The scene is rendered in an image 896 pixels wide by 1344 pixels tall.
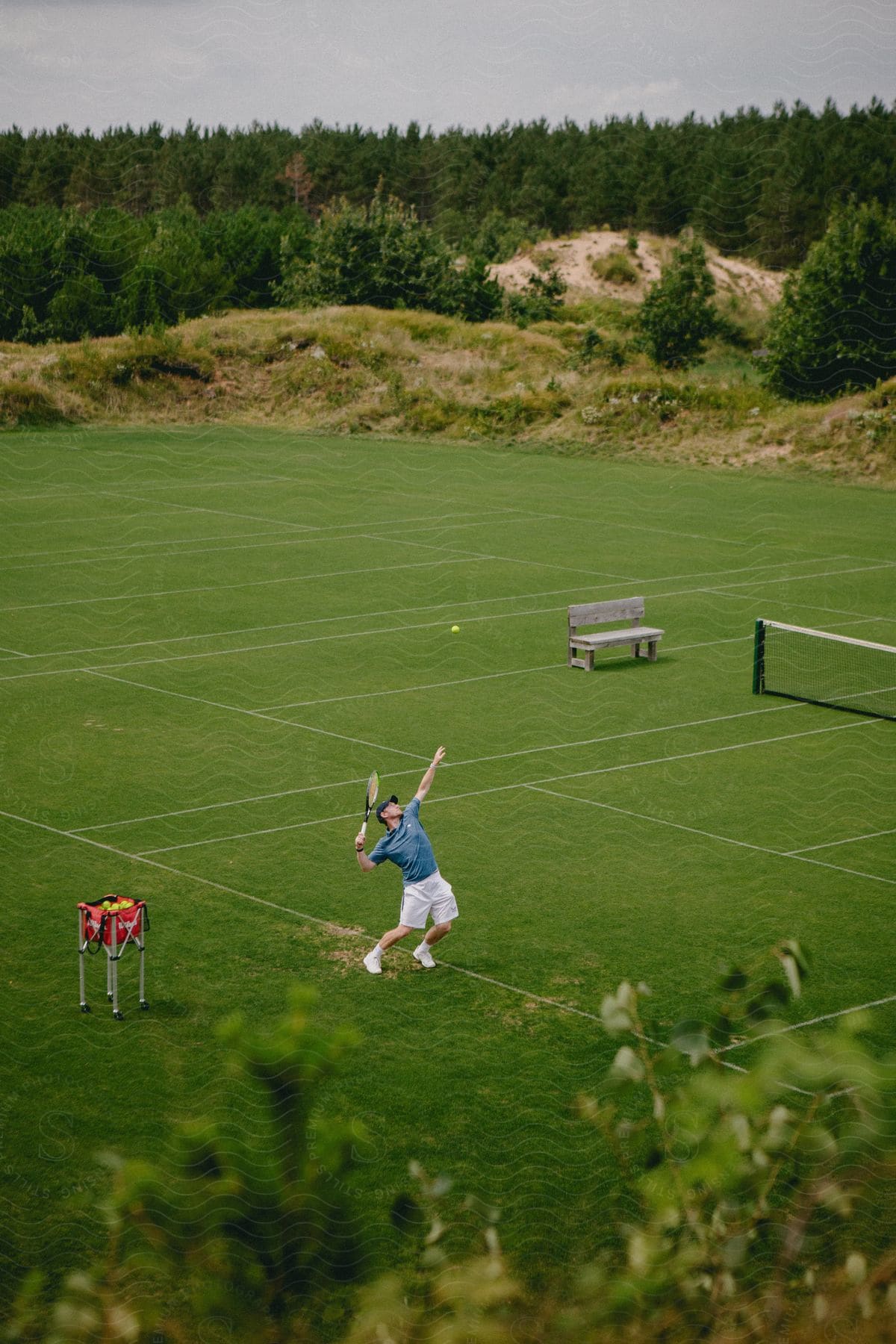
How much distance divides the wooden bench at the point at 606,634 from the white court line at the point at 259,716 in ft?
17.4

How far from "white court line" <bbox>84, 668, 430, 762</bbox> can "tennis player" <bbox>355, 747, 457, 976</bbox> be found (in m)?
5.93

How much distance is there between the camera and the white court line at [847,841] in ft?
52.2

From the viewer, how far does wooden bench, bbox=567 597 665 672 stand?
78.4 ft

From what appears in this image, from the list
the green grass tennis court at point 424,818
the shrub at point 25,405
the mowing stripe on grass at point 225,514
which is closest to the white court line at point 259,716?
the green grass tennis court at point 424,818

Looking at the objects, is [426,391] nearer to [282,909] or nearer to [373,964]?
[282,909]

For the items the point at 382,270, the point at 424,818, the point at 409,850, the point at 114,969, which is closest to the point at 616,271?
the point at 382,270

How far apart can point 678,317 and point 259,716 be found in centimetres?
4999

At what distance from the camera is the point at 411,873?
1279 centimetres

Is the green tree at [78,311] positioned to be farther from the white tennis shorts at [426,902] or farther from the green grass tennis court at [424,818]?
the white tennis shorts at [426,902]

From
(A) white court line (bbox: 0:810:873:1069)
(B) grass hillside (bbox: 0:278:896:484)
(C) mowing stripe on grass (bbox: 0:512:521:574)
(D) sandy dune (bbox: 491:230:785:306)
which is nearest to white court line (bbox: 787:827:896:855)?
(A) white court line (bbox: 0:810:873:1069)

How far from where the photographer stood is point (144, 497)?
1655 inches

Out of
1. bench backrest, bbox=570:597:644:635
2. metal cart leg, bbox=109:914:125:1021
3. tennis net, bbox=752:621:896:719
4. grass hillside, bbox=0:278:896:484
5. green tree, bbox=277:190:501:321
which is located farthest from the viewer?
green tree, bbox=277:190:501:321

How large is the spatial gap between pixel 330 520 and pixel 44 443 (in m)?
17.4

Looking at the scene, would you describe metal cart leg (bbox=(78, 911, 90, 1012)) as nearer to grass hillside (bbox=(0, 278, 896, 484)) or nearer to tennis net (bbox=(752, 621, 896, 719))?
tennis net (bbox=(752, 621, 896, 719))
